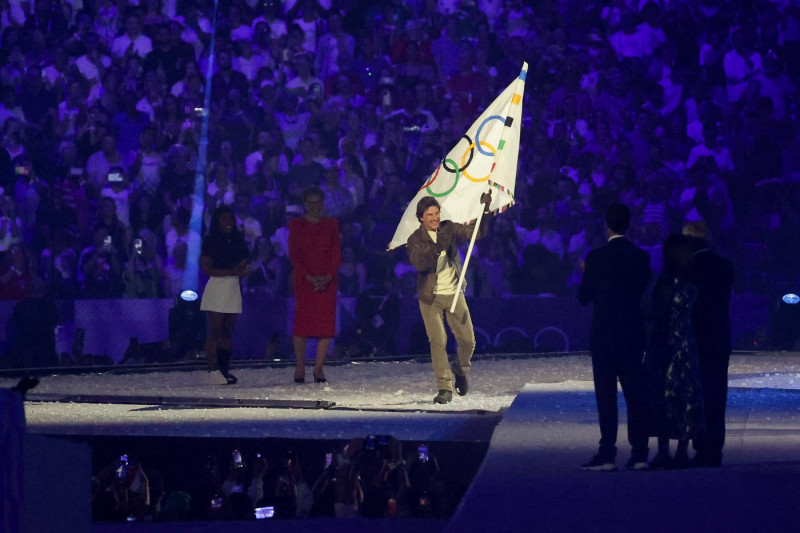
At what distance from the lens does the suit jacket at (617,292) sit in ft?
25.8

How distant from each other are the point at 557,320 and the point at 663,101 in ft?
14.3

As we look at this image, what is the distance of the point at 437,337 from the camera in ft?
39.4

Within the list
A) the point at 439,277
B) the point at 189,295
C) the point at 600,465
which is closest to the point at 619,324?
the point at 600,465

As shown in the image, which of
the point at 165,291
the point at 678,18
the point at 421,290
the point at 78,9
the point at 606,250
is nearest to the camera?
the point at 606,250

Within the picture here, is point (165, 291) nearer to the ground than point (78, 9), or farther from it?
nearer to the ground

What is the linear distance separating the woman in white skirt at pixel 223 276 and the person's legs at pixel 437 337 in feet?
8.65

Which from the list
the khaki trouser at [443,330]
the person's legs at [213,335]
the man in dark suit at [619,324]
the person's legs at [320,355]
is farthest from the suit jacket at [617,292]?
the person's legs at [213,335]

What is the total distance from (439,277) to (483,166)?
1263 mm

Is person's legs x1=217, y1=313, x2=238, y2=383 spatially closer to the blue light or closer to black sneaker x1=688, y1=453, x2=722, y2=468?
the blue light

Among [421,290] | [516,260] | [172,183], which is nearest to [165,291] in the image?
[172,183]

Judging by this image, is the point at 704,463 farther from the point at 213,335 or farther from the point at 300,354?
the point at 213,335

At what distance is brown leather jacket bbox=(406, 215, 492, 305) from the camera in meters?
11.8

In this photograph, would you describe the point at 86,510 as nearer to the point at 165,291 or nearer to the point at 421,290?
the point at 421,290

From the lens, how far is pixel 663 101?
19969mm
